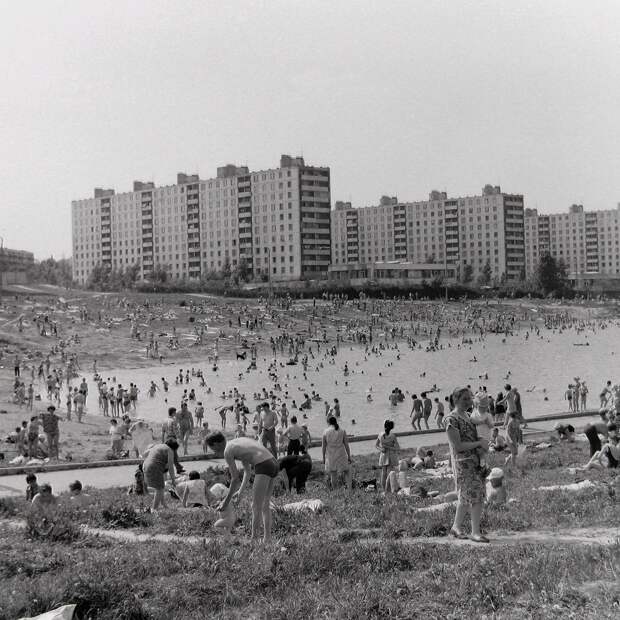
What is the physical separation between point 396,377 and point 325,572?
49.3 m

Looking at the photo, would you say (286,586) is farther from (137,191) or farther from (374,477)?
(137,191)

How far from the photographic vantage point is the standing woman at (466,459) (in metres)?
7.81

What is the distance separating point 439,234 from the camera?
18350 centimetres

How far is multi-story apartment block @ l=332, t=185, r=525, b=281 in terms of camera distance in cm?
18138

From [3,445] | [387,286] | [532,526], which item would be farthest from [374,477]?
[387,286]

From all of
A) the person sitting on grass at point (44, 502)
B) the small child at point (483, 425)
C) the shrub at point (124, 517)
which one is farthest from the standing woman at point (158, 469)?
the small child at point (483, 425)

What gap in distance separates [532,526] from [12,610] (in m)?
5.34

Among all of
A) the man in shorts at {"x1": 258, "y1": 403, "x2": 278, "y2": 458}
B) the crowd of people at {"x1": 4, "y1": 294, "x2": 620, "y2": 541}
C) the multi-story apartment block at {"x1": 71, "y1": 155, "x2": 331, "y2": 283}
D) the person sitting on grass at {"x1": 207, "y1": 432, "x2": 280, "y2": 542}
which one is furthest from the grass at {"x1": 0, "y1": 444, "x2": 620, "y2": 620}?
the multi-story apartment block at {"x1": 71, "y1": 155, "x2": 331, "y2": 283}

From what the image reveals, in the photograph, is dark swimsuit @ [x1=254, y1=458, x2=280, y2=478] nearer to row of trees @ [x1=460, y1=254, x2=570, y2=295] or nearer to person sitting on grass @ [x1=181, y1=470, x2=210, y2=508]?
person sitting on grass @ [x1=181, y1=470, x2=210, y2=508]

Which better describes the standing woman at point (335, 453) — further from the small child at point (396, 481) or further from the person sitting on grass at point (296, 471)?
the small child at point (396, 481)

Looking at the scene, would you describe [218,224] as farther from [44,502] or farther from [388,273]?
[44,502]

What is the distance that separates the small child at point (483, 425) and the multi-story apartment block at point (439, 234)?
163 meters

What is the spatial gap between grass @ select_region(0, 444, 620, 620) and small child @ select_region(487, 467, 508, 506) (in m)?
0.75

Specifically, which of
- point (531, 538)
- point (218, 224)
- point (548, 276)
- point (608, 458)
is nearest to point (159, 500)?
point (531, 538)
